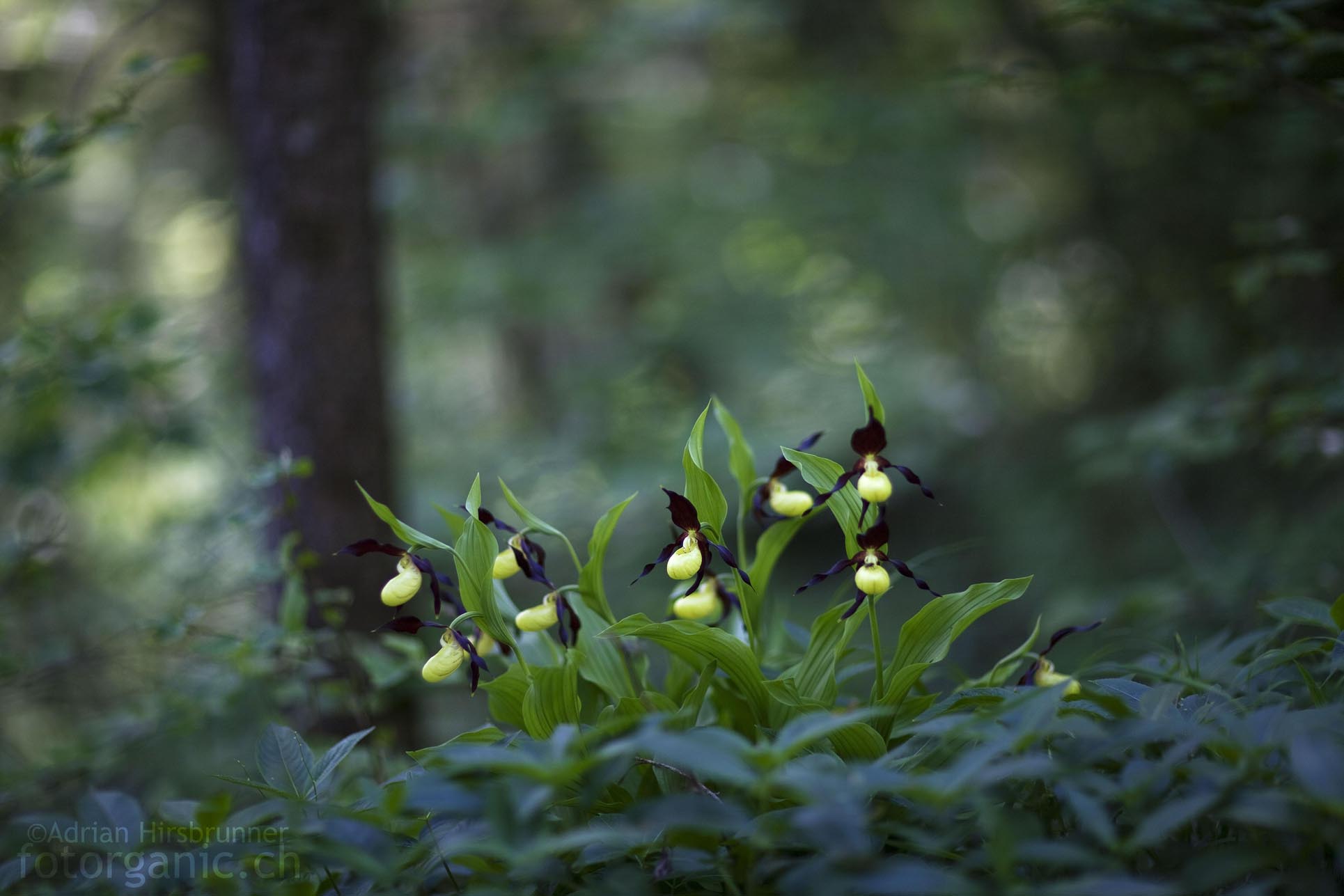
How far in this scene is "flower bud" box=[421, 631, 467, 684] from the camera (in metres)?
1.14

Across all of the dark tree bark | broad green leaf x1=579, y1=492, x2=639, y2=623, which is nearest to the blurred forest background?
the dark tree bark

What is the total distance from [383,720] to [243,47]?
86.0 inches

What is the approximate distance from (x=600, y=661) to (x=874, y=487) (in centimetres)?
55

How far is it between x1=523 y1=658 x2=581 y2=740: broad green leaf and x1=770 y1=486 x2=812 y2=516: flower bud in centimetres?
39

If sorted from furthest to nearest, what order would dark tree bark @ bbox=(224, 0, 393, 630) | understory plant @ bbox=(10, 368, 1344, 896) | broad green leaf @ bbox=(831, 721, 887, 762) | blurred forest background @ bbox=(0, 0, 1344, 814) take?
dark tree bark @ bbox=(224, 0, 393, 630) < blurred forest background @ bbox=(0, 0, 1344, 814) < broad green leaf @ bbox=(831, 721, 887, 762) < understory plant @ bbox=(10, 368, 1344, 896)

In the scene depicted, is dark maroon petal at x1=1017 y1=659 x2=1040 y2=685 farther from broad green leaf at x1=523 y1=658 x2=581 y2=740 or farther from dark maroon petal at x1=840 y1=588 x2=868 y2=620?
broad green leaf at x1=523 y1=658 x2=581 y2=740

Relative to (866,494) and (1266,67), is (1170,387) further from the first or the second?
(866,494)

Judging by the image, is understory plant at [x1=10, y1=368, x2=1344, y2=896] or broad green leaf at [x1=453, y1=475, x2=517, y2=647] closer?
understory plant at [x1=10, y1=368, x2=1344, y2=896]

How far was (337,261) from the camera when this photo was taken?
8.08 feet

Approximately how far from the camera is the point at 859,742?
108 cm

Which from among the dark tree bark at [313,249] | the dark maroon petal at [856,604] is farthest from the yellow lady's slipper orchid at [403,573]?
the dark tree bark at [313,249]

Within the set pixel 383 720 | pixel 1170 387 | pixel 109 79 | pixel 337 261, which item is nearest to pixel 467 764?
pixel 383 720

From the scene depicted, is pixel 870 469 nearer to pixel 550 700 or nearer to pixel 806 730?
pixel 806 730

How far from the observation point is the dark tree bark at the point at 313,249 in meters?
2.39
